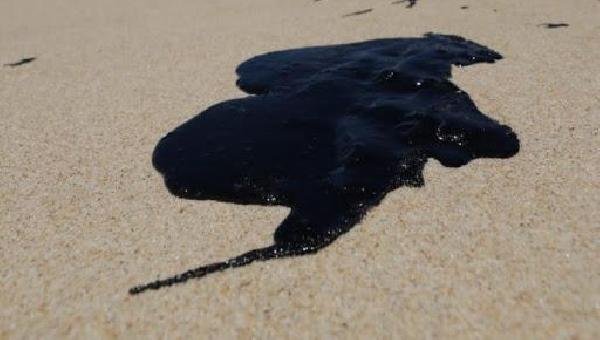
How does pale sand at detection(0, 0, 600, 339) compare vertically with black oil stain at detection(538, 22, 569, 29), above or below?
below

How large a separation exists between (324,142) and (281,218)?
2.18ft

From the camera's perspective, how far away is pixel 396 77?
356 cm

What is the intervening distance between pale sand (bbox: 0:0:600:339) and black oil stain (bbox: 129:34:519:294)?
0.27 feet

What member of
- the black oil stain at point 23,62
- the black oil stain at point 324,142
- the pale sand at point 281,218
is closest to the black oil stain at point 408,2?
the pale sand at point 281,218

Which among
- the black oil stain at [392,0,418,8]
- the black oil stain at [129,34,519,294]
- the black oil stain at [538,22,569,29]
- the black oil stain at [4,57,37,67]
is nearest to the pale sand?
the black oil stain at [129,34,519,294]

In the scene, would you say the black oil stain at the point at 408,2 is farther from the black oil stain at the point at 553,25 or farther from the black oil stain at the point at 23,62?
the black oil stain at the point at 23,62

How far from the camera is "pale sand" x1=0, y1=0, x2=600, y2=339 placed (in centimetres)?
183

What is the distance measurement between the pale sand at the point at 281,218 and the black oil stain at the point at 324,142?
0.27 ft

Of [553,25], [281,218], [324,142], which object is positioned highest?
[553,25]

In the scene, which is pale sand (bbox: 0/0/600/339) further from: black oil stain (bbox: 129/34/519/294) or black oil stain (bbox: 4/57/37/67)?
black oil stain (bbox: 4/57/37/67)

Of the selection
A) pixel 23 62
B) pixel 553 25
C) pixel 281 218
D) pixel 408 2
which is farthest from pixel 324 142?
pixel 23 62

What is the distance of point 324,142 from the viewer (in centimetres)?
285

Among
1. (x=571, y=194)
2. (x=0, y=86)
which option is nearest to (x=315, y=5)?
(x=0, y=86)

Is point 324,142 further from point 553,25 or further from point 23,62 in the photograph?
point 23,62
